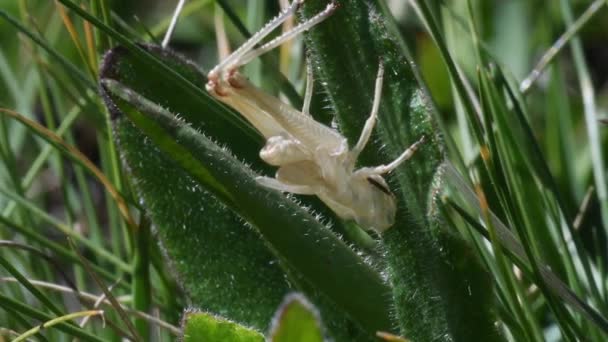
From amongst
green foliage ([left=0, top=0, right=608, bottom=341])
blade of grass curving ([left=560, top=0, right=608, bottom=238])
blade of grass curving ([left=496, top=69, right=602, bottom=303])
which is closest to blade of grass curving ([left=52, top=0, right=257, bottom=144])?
green foliage ([left=0, top=0, right=608, bottom=341])

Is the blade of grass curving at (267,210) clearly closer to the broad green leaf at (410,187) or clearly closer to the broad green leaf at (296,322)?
the broad green leaf at (410,187)

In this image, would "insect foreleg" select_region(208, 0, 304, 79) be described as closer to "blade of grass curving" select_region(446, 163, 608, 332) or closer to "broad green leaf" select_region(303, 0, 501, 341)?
"broad green leaf" select_region(303, 0, 501, 341)

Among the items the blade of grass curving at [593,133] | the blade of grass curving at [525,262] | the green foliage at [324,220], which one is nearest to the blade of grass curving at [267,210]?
the green foliage at [324,220]

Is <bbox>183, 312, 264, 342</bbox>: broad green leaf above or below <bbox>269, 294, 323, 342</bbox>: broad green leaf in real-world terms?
below

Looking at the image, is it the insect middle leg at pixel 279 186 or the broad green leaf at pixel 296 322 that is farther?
the insect middle leg at pixel 279 186

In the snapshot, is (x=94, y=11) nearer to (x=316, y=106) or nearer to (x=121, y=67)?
(x=121, y=67)
